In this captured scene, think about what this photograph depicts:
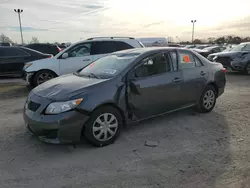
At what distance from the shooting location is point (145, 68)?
14.6ft

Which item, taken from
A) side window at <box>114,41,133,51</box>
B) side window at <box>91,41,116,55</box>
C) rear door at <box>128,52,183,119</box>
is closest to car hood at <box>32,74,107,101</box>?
rear door at <box>128,52,183,119</box>

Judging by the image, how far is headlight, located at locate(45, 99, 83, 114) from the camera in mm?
3582

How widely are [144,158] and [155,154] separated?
0.21m

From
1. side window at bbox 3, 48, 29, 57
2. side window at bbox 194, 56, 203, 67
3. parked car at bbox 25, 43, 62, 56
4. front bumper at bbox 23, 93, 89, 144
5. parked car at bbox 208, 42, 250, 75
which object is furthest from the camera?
parked car at bbox 25, 43, 62, 56

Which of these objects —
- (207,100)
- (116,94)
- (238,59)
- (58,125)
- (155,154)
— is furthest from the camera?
(238,59)

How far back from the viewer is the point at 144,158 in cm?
356

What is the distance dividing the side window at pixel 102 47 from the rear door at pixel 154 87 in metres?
4.20

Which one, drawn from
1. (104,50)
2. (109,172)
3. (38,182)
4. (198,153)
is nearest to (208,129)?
(198,153)

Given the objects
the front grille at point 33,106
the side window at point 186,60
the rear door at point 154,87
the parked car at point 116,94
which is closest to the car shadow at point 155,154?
the parked car at point 116,94

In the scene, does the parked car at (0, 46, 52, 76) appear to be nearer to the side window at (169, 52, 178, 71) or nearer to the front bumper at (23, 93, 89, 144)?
the side window at (169, 52, 178, 71)

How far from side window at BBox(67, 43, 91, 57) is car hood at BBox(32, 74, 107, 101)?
4380 mm

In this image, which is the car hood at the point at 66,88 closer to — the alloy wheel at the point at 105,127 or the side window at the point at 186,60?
the alloy wheel at the point at 105,127

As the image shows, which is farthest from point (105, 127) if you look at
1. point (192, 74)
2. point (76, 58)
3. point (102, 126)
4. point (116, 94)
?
point (76, 58)

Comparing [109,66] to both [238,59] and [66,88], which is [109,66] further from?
[238,59]
